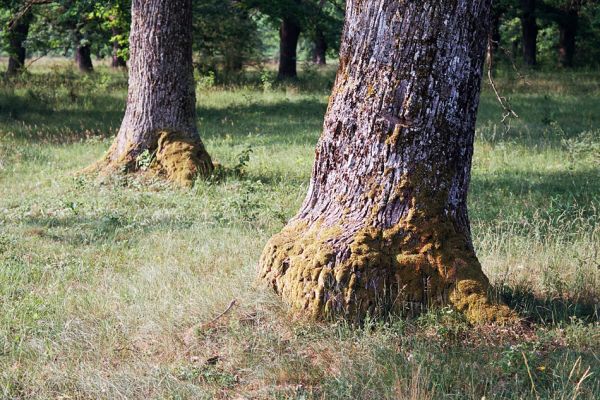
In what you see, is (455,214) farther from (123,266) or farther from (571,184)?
(571,184)

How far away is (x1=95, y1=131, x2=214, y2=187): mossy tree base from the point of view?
9.66 meters

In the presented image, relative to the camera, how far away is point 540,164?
10883 millimetres

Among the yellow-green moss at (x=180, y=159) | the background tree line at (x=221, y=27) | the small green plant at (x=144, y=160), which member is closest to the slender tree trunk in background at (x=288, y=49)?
the background tree line at (x=221, y=27)

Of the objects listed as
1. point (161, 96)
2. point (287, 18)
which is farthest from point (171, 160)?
point (287, 18)

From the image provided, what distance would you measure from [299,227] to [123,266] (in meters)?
2.00

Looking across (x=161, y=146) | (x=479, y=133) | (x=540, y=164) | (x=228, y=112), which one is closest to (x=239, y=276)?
(x=161, y=146)

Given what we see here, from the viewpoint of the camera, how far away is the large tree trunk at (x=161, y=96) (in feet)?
32.0

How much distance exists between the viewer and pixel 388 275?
179 inches

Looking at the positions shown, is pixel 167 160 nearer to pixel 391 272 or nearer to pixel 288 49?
pixel 391 272

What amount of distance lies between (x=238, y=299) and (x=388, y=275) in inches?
40.8

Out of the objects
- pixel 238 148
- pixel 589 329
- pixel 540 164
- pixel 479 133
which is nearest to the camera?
pixel 589 329

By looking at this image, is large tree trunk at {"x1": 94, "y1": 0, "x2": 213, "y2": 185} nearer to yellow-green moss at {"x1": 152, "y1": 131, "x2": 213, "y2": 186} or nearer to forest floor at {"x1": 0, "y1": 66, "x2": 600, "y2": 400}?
yellow-green moss at {"x1": 152, "y1": 131, "x2": 213, "y2": 186}

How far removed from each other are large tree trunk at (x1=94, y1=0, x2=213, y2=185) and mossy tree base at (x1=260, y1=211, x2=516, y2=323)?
17.4 feet

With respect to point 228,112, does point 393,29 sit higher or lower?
higher
